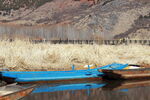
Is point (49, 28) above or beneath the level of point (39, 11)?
beneath

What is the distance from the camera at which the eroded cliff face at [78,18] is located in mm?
32531

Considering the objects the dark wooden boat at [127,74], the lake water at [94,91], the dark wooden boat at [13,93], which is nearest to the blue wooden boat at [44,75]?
the lake water at [94,91]

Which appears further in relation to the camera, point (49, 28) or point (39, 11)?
point (39, 11)

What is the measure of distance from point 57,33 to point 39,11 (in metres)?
35.7

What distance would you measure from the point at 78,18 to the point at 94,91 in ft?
137

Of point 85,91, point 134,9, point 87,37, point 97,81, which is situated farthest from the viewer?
point 134,9

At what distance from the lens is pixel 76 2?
68625mm

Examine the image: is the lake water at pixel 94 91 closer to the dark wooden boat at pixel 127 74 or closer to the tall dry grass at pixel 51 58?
the dark wooden boat at pixel 127 74

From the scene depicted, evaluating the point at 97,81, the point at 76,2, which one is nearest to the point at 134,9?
the point at 76,2

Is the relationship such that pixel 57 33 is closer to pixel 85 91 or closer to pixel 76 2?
pixel 85 91

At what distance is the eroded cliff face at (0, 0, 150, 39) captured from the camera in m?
32.5

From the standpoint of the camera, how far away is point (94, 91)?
13883mm

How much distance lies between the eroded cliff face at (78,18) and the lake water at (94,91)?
16864 mm

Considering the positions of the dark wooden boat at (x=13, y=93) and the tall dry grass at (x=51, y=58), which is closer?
the dark wooden boat at (x=13, y=93)
